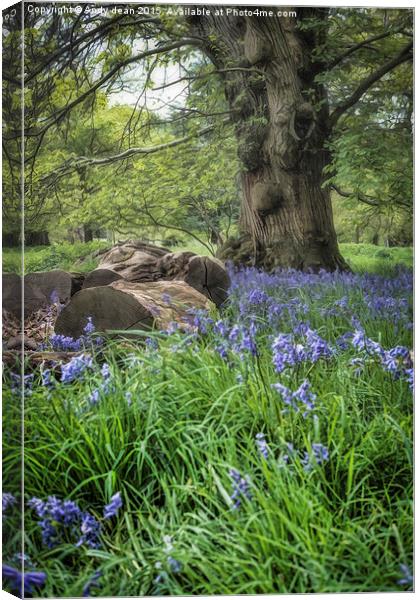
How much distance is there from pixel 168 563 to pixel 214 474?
1.47ft

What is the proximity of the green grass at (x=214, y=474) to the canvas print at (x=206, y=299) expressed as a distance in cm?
1

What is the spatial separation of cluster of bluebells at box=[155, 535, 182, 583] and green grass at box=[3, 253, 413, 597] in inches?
0.9

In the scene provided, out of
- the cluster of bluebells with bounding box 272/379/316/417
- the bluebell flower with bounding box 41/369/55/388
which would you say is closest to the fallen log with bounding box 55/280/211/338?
the bluebell flower with bounding box 41/369/55/388

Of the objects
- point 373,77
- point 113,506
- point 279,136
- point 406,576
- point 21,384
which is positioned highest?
point 373,77

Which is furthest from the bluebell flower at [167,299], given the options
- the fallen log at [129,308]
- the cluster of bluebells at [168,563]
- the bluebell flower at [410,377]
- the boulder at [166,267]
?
the bluebell flower at [410,377]

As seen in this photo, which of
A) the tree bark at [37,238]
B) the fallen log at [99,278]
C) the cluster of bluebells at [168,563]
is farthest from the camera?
the fallen log at [99,278]

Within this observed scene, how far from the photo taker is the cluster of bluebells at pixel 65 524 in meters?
4.13

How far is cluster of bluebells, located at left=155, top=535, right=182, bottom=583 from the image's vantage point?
409 cm

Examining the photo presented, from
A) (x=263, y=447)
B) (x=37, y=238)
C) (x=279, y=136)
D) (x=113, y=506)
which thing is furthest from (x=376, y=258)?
(x=113, y=506)

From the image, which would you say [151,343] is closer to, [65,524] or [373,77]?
[65,524]

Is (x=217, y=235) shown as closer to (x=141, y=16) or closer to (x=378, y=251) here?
(x=378, y=251)

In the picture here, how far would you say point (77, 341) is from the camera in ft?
14.5

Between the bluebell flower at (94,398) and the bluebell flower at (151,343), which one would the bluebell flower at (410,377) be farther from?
the bluebell flower at (94,398)

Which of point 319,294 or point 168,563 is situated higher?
point 319,294
